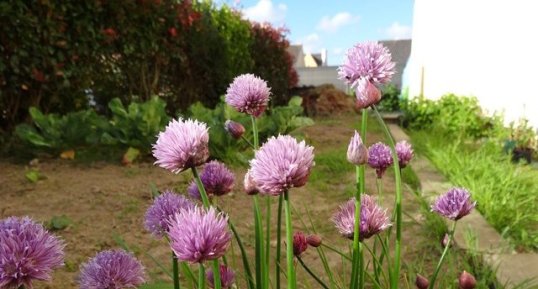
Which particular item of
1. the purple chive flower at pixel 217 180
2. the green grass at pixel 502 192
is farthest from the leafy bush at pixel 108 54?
the purple chive flower at pixel 217 180

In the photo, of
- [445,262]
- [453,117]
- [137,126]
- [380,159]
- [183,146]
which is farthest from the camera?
[453,117]

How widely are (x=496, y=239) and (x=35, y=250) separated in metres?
2.03

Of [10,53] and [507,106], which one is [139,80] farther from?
[507,106]

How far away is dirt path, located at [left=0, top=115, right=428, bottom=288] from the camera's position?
2.11 m

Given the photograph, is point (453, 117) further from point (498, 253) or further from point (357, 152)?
point (357, 152)

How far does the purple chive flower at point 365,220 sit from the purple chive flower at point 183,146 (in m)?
0.33

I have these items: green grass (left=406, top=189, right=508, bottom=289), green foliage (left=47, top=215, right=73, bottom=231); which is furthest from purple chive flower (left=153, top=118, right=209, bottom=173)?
green foliage (left=47, top=215, right=73, bottom=231)

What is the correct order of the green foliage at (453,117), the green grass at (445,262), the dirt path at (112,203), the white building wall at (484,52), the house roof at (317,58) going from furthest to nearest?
the house roof at (317,58)
the green foliage at (453,117)
the white building wall at (484,52)
the dirt path at (112,203)
the green grass at (445,262)

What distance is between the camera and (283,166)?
66 cm

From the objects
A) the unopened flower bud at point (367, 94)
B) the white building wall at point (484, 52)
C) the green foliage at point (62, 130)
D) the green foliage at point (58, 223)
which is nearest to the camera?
the unopened flower bud at point (367, 94)

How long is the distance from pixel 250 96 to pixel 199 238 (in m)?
0.46

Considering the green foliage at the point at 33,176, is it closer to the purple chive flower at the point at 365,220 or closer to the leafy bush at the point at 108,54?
the leafy bush at the point at 108,54

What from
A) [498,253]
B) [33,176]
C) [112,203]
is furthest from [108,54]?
[498,253]

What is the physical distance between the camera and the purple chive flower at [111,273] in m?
0.75
